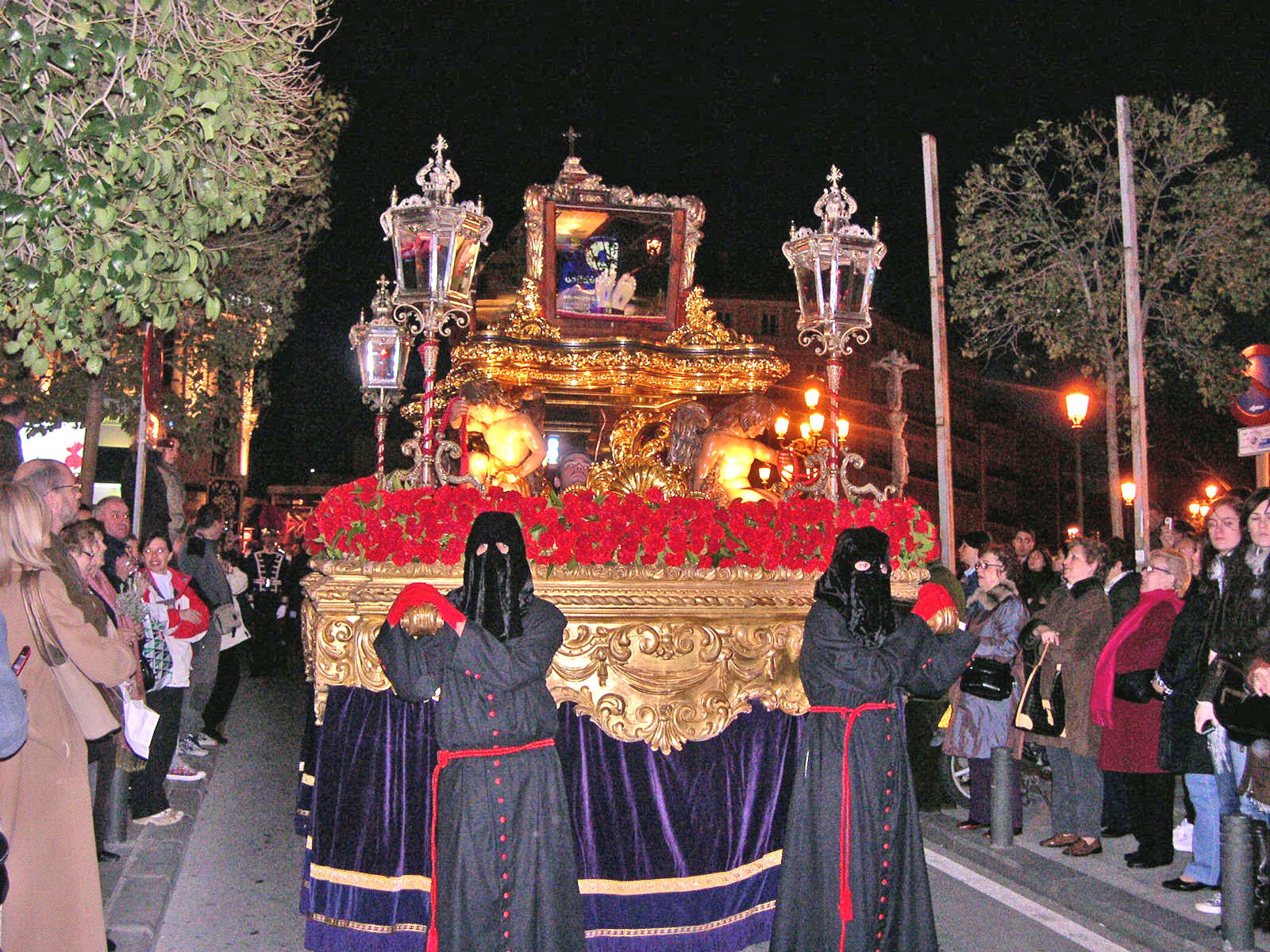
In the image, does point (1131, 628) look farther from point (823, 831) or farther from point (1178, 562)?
point (823, 831)

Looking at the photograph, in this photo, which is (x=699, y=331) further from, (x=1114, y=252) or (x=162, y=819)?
(x=1114, y=252)

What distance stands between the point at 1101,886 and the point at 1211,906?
604mm

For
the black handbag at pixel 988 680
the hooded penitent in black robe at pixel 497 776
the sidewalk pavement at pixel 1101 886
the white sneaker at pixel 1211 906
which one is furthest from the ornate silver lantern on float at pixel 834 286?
the white sneaker at pixel 1211 906

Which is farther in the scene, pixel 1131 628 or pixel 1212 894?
pixel 1131 628

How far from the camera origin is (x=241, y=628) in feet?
36.6

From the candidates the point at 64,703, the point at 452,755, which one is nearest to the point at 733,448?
the point at 452,755

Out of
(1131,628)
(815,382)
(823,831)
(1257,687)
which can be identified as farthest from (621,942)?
(815,382)

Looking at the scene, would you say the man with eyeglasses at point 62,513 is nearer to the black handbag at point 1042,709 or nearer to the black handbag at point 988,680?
the black handbag at point 988,680

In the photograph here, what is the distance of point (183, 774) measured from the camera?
9.52 m

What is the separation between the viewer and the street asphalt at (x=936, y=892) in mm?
5711

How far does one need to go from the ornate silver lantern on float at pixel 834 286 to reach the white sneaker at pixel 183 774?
5785 millimetres

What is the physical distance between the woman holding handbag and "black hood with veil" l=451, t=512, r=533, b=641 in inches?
167

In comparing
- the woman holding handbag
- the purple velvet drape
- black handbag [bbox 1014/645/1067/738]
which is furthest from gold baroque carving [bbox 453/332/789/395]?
the purple velvet drape

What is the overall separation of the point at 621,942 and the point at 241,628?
22.5 feet
